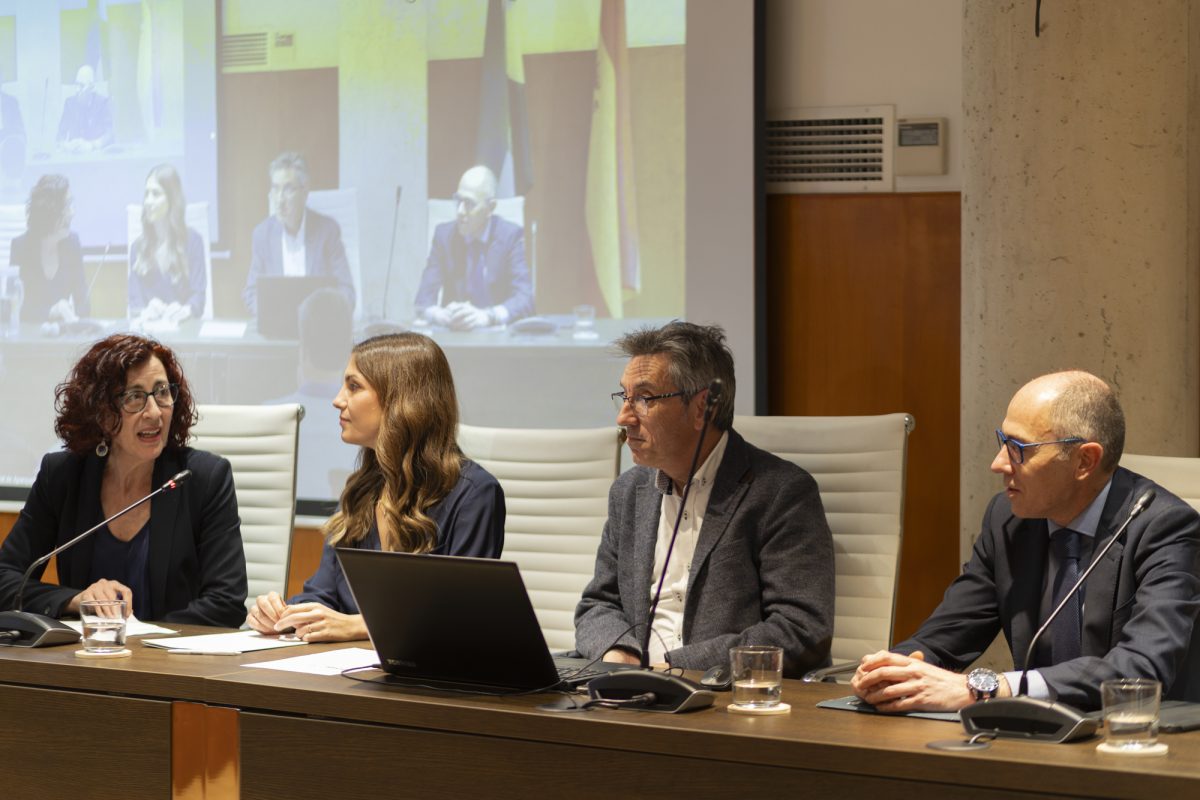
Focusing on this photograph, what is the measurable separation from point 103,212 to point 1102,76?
125 inches

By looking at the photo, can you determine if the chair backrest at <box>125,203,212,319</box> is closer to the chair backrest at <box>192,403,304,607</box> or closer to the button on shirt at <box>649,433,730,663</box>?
the chair backrest at <box>192,403,304,607</box>

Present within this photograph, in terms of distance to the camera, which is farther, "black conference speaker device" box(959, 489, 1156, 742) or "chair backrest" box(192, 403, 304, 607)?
"chair backrest" box(192, 403, 304, 607)

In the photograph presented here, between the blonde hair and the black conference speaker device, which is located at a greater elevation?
the blonde hair

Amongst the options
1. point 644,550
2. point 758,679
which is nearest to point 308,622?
point 644,550

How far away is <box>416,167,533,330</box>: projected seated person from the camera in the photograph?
4.24m

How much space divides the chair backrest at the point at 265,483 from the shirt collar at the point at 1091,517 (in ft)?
6.20

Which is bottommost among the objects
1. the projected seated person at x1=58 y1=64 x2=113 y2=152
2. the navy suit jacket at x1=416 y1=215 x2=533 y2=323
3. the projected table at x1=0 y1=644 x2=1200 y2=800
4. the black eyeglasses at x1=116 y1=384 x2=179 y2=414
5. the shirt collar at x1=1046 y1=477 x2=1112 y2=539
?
the projected table at x1=0 y1=644 x2=1200 y2=800

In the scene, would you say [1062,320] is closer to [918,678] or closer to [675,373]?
[675,373]

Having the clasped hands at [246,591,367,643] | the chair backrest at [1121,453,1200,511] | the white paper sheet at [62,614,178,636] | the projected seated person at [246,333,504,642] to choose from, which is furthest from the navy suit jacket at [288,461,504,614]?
the chair backrest at [1121,453,1200,511]

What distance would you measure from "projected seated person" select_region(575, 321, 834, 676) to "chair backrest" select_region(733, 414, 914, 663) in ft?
0.73

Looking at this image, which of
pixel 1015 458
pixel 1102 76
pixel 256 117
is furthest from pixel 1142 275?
pixel 256 117

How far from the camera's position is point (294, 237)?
4496 millimetres

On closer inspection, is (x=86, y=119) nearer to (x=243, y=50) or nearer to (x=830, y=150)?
(x=243, y=50)

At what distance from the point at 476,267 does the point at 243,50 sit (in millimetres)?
1075
